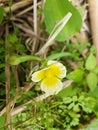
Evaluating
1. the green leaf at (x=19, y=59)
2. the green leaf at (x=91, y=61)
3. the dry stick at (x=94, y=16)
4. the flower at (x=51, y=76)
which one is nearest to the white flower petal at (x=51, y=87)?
the flower at (x=51, y=76)

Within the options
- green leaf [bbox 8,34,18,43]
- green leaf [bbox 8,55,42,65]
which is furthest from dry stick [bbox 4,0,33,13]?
green leaf [bbox 8,55,42,65]

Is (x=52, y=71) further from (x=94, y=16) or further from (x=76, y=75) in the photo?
(x=94, y=16)

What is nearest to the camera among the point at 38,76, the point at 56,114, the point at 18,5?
the point at 38,76

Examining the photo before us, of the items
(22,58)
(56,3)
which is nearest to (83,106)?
(22,58)

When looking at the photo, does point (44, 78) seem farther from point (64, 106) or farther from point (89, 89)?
point (89, 89)

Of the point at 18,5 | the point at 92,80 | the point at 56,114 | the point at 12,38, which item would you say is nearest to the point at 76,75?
the point at 92,80

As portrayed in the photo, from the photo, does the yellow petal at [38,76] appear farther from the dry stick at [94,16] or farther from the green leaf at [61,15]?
the dry stick at [94,16]
